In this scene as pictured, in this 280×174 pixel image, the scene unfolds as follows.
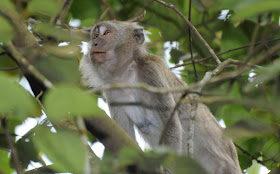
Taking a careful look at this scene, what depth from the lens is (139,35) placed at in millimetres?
6090

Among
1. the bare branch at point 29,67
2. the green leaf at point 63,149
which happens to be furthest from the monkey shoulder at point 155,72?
the green leaf at point 63,149

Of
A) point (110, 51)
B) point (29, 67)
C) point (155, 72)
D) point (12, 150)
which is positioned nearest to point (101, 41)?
point (110, 51)

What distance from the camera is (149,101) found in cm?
552

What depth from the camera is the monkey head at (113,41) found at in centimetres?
551

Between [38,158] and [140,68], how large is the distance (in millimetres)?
2349

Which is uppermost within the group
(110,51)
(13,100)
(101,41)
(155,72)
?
(101,41)

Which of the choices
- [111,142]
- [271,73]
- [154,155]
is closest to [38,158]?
[111,142]

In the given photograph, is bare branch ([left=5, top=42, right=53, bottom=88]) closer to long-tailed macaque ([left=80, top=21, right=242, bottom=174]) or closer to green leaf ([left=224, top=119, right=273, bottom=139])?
green leaf ([left=224, top=119, right=273, bottom=139])

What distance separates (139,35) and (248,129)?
15.3ft

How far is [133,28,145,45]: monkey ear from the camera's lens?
19.8 ft

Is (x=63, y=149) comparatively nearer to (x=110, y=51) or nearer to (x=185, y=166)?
(x=185, y=166)

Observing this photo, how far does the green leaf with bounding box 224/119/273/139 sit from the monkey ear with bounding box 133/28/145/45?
4.53m

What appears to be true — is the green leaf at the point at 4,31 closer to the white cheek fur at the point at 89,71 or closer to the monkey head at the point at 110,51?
the monkey head at the point at 110,51

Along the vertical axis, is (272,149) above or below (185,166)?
below
